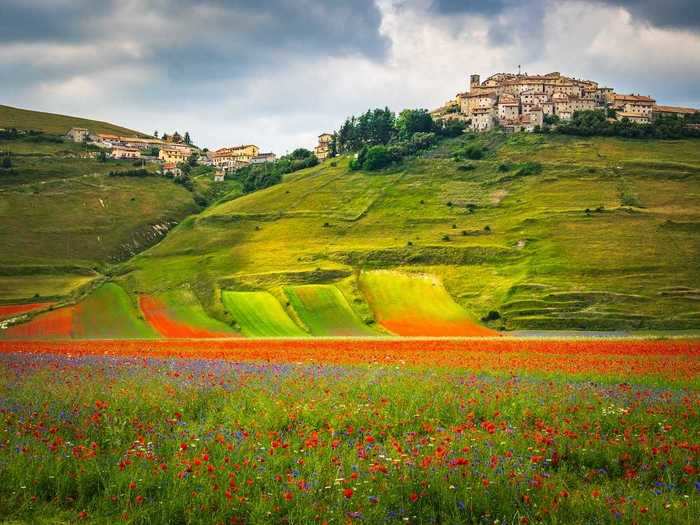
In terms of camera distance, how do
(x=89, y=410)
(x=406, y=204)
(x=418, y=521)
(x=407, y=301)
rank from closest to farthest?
1. (x=418, y=521)
2. (x=89, y=410)
3. (x=407, y=301)
4. (x=406, y=204)

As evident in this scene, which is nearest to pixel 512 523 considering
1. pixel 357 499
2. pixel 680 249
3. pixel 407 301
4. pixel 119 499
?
pixel 357 499

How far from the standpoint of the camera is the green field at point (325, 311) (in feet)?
271

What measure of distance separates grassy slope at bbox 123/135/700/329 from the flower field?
2696 inches

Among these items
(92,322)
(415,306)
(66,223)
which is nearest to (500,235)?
(415,306)

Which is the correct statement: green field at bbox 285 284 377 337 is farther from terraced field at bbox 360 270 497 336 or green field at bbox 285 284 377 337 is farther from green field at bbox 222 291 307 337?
terraced field at bbox 360 270 497 336

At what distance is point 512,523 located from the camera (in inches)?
416

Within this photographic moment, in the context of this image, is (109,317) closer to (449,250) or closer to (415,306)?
(415,306)

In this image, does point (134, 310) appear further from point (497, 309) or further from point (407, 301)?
point (497, 309)

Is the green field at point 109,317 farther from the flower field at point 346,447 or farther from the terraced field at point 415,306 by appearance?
the flower field at point 346,447

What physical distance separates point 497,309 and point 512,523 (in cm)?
8219

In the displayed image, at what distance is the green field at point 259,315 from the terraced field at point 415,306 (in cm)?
1290

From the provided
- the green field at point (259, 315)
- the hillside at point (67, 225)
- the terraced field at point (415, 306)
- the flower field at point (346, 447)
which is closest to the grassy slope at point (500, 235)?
the terraced field at point (415, 306)

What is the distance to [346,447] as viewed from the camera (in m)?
14.1

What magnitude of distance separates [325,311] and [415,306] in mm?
13263
